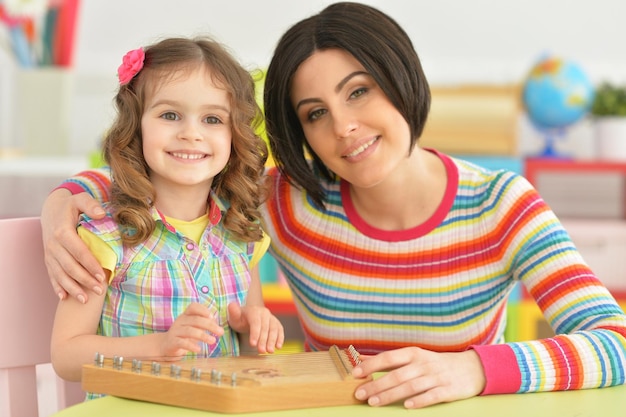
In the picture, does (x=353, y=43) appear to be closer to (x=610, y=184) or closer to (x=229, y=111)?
(x=229, y=111)

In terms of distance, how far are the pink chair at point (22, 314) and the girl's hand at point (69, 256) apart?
3 cm

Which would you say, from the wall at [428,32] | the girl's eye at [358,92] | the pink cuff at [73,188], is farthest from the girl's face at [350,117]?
the wall at [428,32]

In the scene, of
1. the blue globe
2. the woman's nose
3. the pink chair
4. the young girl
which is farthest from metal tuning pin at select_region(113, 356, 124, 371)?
the blue globe

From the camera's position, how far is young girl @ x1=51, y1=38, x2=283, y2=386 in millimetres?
1207

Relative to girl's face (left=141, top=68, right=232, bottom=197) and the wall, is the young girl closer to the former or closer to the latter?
girl's face (left=141, top=68, right=232, bottom=197)

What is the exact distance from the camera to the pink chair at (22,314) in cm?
121

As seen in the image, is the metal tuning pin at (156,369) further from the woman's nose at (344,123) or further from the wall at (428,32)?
the wall at (428,32)

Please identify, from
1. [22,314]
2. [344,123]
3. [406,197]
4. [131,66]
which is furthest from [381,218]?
[22,314]

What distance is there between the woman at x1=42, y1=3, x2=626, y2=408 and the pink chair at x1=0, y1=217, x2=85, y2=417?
5cm

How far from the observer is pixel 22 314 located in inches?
48.2

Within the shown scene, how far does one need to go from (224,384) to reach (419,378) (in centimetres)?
22

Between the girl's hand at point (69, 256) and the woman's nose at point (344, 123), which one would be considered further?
the woman's nose at point (344, 123)

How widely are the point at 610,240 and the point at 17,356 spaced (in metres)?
2.11

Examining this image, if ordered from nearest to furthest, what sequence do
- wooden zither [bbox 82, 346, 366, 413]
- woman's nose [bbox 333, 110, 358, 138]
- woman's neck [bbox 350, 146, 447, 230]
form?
wooden zither [bbox 82, 346, 366, 413], woman's nose [bbox 333, 110, 358, 138], woman's neck [bbox 350, 146, 447, 230]
